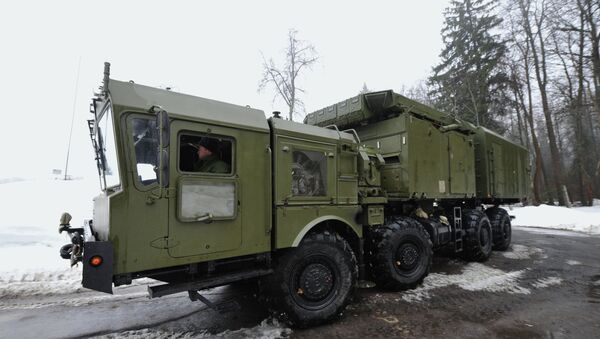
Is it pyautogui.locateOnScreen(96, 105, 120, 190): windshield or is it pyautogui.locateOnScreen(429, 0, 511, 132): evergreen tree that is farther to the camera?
pyautogui.locateOnScreen(429, 0, 511, 132): evergreen tree

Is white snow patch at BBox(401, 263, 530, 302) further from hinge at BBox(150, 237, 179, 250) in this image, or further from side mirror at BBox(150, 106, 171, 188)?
side mirror at BBox(150, 106, 171, 188)

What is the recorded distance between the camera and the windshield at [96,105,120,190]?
328 centimetres

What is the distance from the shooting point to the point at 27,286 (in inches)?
236

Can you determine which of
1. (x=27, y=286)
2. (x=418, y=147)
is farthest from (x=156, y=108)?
(x=27, y=286)

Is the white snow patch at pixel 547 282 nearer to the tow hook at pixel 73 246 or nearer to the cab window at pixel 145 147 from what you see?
the cab window at pixel 145 147

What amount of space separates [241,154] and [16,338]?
352cm

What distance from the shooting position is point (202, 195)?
346cm

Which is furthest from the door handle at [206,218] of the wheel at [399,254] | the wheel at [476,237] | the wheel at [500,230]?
the wheel at [500,230]

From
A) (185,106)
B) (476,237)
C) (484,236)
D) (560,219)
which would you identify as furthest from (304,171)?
(560,219)

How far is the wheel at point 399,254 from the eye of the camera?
5383mm

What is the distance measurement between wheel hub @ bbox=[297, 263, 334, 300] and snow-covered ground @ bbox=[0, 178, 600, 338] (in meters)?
0.53

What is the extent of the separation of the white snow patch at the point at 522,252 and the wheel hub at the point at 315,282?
661 centimetres

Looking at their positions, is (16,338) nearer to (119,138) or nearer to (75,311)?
(75,311)

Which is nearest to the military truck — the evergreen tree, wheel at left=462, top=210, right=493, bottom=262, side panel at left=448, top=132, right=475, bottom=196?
side panel at left=448, top=132, right=475, bottom=196
